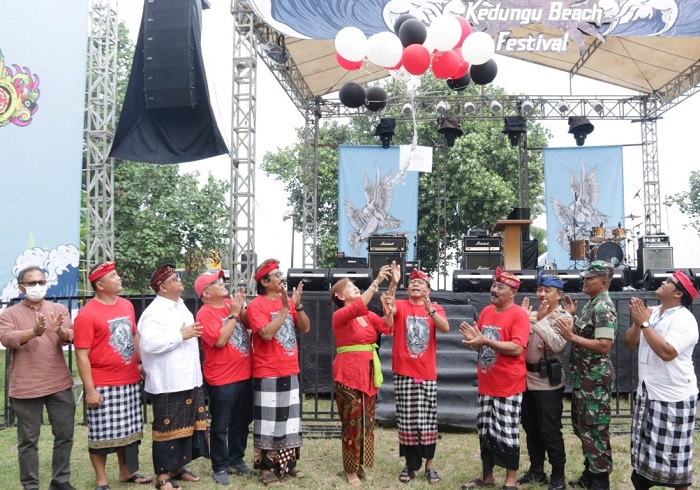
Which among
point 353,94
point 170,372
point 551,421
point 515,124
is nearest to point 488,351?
point 551,421

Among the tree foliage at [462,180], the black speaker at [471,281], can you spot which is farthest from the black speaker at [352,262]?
the tree foliage at [462,180]

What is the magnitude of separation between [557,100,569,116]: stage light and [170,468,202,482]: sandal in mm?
11850

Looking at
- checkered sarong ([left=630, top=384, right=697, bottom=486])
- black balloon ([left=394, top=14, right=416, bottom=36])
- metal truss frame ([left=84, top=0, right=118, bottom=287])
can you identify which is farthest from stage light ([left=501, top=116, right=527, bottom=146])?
checkered sarong ([left=630, top=384, right=697, bottom=486])

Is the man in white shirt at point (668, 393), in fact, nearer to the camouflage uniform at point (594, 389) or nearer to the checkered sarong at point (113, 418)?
the camouflage uniform at point (594, 389)

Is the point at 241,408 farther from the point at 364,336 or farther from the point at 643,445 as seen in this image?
the point at 643,445

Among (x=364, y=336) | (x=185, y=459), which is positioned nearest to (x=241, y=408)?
(x=185, y=459)

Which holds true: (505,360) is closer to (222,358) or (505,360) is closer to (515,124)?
(222,358)

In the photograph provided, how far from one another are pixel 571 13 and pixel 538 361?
708 centimetres

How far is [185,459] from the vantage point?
4.33m

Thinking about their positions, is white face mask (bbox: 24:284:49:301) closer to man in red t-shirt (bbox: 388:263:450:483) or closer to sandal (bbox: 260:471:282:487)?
sandal (bbox: 260:471:282:487)

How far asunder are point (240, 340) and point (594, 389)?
2.51m

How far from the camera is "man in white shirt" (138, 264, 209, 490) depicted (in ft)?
13.5

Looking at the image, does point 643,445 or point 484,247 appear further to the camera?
point 484,247

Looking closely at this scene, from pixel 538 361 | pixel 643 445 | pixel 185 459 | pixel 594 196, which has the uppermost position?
pixel 594 196
